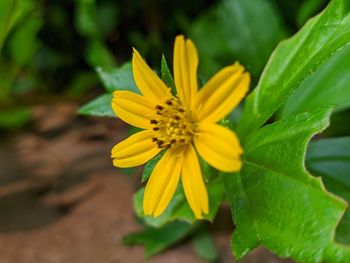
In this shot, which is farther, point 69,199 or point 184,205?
point 69,199

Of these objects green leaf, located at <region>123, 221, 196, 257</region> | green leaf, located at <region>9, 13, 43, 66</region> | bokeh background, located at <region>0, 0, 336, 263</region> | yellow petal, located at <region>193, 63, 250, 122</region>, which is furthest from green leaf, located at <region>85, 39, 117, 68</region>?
yellow petal, located at <region>193, 63, 250, 122</region>

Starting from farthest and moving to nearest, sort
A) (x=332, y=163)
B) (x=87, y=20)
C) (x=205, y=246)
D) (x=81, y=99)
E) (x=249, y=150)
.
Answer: (x=81, y=99), (x=87, y=20), (x=205, y=246), (x=332, y=163), (x=249, y=150)

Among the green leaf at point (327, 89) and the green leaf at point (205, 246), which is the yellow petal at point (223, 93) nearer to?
the green leaf at point (327, 89)

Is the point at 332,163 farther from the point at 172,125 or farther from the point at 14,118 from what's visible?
the point at 14,118

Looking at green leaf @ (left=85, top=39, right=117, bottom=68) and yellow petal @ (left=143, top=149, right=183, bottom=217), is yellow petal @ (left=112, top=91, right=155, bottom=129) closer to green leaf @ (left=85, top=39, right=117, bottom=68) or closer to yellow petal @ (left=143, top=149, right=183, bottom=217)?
yellow petal @ (left=143, top=149, right=183, bottom=217)

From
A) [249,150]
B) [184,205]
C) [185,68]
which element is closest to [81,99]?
[184,205]

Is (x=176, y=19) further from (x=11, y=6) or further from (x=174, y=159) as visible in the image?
(x=174, y=159)
